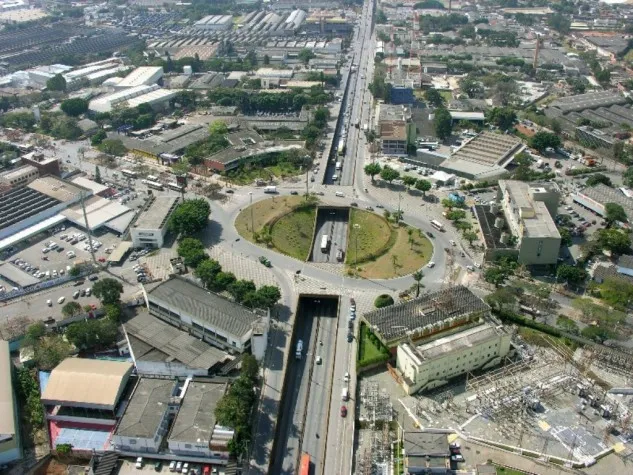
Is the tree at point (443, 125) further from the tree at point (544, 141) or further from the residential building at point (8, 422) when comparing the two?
Result: the residential building at point (8, 422)

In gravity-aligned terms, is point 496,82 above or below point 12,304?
above

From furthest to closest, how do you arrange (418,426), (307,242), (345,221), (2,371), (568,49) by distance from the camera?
(568,49), (345,221), (307,242), (2,371), (418,426)

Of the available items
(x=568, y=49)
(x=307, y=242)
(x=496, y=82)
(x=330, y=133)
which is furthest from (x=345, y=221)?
(x=568, y=49)

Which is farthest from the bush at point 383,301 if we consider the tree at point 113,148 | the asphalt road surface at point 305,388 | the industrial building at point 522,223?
the tree at point 113,148

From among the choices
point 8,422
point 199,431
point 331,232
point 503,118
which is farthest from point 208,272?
point 503,118

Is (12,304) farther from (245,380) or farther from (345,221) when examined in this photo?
(345,221)
